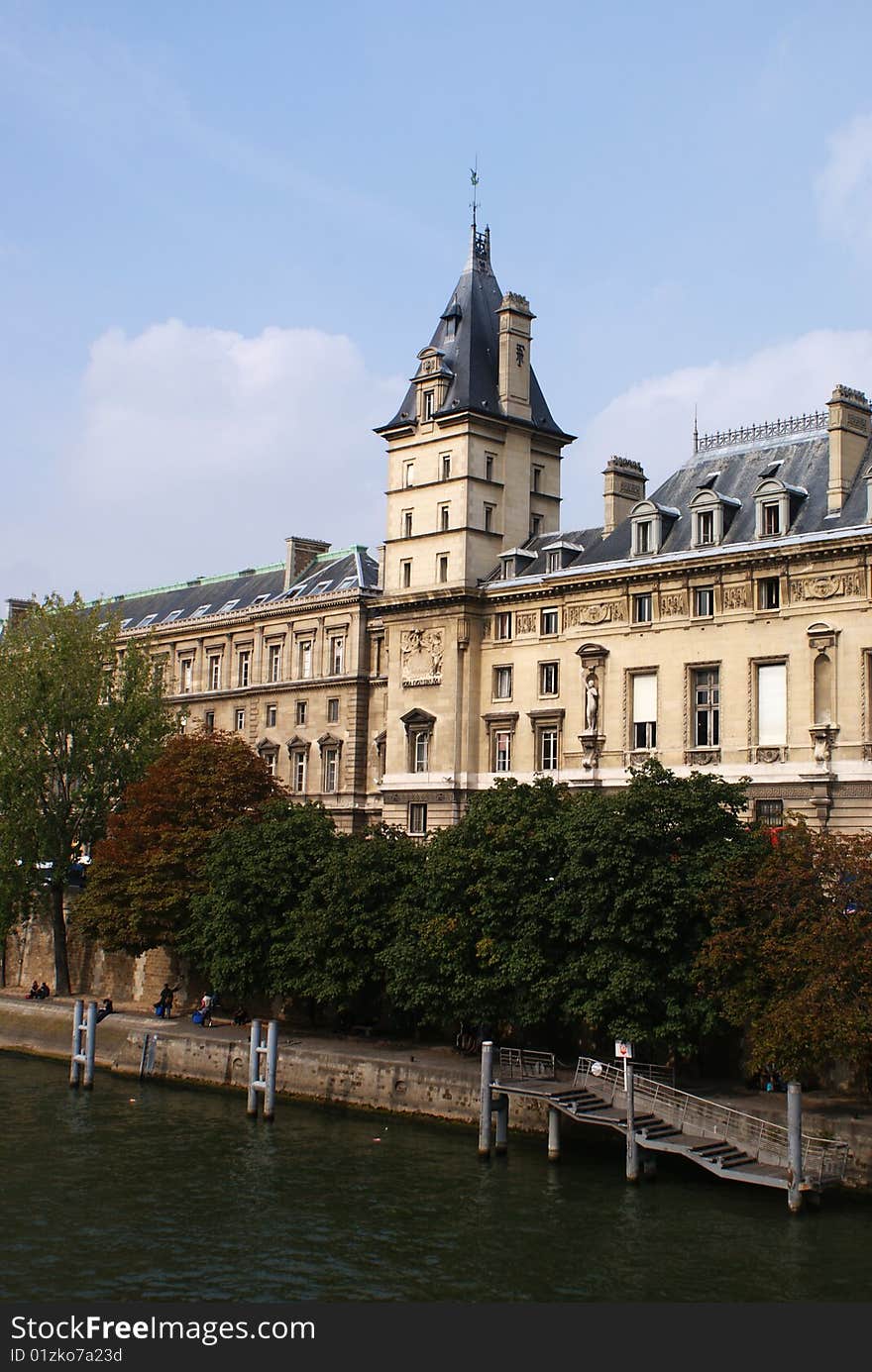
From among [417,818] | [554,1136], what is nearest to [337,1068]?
[554,1136]

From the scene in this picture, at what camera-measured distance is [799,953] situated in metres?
42.2

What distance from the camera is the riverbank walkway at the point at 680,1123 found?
40.0m

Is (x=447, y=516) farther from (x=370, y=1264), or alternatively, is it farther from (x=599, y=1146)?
(x=370, y=1264)

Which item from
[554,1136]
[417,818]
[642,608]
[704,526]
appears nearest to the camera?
[554,1136]

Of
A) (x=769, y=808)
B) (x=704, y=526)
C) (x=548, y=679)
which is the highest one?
(x=704, y=526)

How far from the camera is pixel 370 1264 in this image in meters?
33.9

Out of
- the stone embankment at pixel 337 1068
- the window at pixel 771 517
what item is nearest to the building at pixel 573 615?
the window at pixel 771 517

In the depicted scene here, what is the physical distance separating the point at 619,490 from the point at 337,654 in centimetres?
2421

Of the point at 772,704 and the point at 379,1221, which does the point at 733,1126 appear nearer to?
the point at 379,1221

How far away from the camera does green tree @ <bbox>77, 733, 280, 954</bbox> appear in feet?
219

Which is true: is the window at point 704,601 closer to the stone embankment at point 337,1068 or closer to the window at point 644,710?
the window at point 644,710

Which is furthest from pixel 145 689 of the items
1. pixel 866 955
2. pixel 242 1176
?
pixel 866 955

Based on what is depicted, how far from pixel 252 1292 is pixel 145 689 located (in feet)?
175

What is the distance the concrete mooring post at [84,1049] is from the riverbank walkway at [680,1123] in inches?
707
